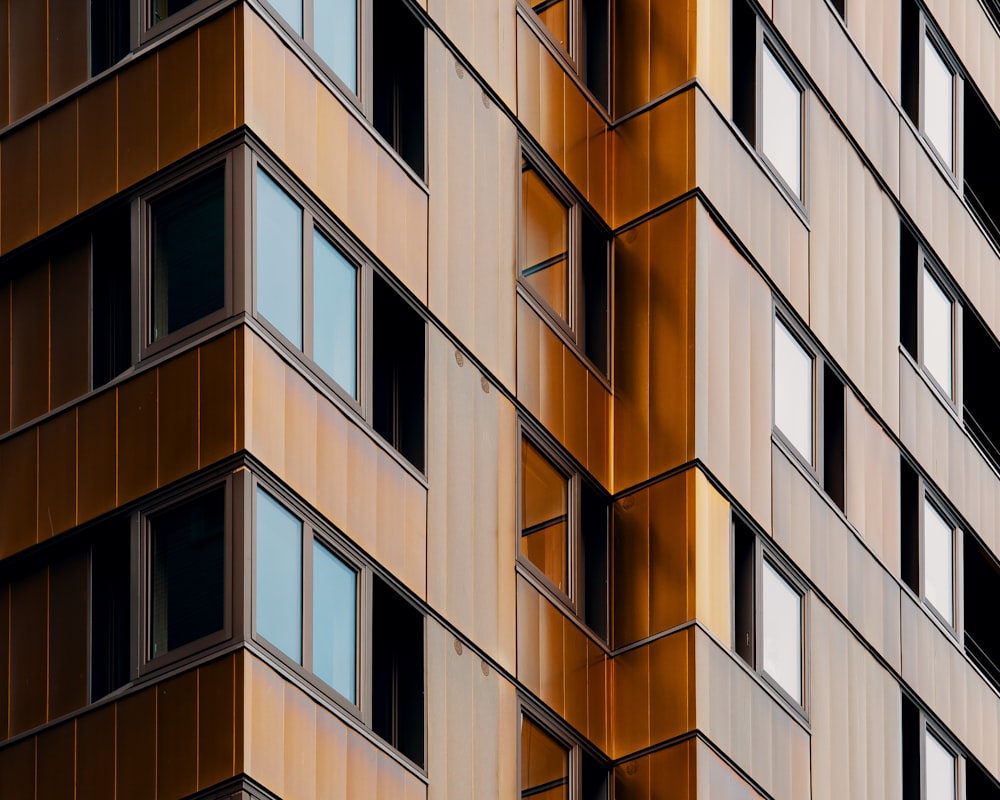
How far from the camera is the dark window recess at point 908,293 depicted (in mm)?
34406

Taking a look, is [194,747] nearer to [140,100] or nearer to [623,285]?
[140,100]

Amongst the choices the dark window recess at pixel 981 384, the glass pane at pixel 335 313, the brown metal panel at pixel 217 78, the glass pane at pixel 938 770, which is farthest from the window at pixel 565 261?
the dark window recess at pixel 981 384

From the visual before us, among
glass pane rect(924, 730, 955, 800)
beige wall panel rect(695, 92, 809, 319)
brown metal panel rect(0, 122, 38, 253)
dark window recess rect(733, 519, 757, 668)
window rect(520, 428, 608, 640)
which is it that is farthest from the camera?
glass pane rect(924, 730, 955, 800)

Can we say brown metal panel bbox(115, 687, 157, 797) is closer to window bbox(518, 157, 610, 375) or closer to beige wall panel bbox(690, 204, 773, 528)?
window bbox(518, 157, 610, 375)

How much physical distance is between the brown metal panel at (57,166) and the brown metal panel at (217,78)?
1.96 m

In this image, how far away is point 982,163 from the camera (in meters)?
40.2

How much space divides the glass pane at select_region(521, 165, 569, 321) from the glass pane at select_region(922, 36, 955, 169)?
9.78 metres

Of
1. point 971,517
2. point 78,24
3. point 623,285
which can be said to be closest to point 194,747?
point 78,24

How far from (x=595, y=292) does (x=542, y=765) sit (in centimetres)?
578

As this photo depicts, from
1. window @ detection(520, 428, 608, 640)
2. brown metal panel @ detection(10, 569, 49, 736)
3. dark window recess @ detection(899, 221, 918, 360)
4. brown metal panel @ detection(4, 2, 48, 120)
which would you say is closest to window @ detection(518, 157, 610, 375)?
window @ detection(520, 428, 608, 640)

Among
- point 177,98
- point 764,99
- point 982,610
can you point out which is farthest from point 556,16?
point 982,610

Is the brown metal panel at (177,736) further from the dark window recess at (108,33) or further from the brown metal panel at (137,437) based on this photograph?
the dark window recess at (108,33)

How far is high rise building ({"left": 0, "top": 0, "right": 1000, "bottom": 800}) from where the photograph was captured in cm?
2194

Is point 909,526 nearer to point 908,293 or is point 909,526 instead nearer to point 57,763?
point 908,293
